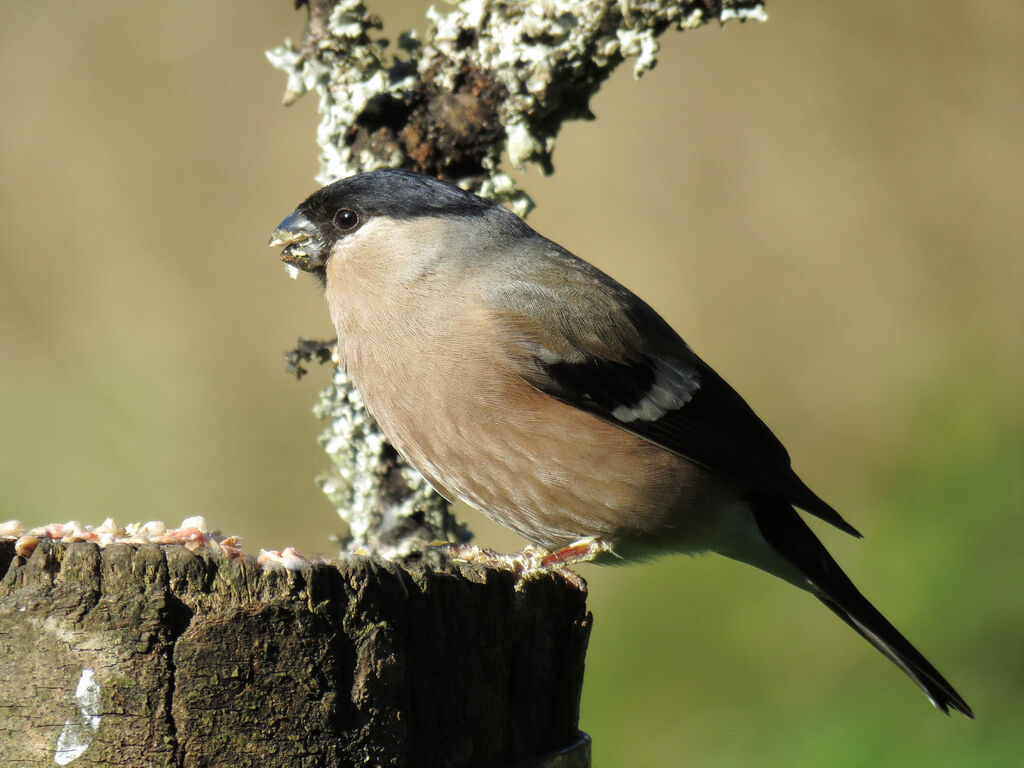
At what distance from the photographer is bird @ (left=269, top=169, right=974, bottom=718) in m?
3.73

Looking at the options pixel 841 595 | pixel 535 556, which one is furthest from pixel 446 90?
pixel 841 595

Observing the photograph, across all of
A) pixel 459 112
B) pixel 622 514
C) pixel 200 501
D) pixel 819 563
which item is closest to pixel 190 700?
pixel 622 514

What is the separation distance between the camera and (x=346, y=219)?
13.6 ft

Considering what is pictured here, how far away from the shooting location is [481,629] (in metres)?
2.34

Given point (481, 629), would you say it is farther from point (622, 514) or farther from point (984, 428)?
point (984, 428)

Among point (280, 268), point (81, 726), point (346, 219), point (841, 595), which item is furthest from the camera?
point (280, 268)

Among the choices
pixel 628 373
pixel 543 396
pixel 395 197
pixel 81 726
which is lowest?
pixel 81 726

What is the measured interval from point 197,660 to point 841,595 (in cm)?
299

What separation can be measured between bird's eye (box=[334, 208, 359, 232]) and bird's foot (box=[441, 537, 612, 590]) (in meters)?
1.28

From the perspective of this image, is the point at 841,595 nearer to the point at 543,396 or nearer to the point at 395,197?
the point at 543,396

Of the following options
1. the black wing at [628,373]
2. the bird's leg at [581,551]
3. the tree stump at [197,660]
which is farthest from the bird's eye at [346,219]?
the tree stump at [197,660]

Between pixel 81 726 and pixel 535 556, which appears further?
pixel 535 556

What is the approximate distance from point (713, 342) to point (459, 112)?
2717 mm

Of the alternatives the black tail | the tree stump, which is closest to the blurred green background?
the black tail
